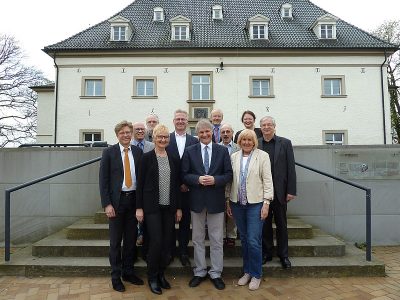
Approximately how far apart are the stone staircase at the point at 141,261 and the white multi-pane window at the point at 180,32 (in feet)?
50.6

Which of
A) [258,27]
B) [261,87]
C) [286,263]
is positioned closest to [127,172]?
[286,263]

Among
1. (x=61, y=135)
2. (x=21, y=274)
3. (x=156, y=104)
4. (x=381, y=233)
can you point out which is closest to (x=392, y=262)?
(x=381, y=233)

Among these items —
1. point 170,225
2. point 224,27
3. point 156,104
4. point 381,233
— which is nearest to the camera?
point 170,225

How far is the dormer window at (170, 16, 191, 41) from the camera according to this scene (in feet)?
60.3

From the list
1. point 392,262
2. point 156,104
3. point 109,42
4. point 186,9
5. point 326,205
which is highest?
point 186,9

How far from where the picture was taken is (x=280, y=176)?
12.6 feet

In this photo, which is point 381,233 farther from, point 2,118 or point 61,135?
point 2,118

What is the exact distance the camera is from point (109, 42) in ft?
59.2

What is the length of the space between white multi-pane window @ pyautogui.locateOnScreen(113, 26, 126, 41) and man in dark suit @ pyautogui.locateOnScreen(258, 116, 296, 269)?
16.3 meters

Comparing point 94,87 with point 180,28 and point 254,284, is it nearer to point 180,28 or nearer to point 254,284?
point 180,28

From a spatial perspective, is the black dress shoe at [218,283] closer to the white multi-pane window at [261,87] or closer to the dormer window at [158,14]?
the white multi-pane window at [261,87]

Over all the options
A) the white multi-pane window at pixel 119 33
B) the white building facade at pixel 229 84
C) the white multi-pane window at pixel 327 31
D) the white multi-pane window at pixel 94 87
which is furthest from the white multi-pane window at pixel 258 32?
the white multi-pane window at pixel 94 87

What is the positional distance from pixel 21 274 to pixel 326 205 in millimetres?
4748

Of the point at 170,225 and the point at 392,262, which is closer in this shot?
the point at 170,225
